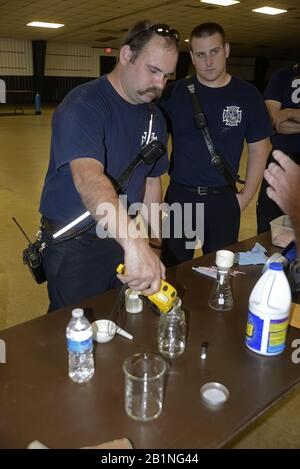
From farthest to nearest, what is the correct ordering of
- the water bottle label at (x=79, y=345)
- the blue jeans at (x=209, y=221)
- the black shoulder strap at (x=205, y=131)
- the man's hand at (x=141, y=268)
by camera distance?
the blue jeans at (x=209, y=221)
the black shoulder strap at (x=205, y=131)
the man's hand at (x=141, y=268)
the water bottle label at (x=79, y=345)

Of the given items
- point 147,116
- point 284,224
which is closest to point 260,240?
point 284,224

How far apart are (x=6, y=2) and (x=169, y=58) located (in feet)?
32.6

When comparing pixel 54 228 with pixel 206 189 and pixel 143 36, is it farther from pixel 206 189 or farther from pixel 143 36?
pixel 206 189

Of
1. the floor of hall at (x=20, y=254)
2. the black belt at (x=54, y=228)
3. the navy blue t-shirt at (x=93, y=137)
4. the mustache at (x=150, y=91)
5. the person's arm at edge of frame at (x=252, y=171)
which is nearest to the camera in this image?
the navy blue t-shirt at (x=93, y=137)

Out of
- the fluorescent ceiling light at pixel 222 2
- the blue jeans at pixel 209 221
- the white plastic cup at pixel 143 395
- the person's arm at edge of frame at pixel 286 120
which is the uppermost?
the fluorescent ceiling light at pixel 222 2

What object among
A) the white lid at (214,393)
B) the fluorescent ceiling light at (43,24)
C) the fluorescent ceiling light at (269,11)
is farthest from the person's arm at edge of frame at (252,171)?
the fluorescent ceiling light at (43,24)

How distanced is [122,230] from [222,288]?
0.47 meters

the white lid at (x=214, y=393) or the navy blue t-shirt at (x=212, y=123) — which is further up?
the navy blue t-shirt at (x=212, y=123)

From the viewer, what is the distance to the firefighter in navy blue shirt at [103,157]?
1.29 metres

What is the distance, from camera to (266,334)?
1.08 meters

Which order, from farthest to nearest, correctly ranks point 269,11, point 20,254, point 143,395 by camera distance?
point 269,11 < point 20,254 < point 143,395

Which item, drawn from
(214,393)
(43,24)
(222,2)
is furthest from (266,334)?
(43,24)

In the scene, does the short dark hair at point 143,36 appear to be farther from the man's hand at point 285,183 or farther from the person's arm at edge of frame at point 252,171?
the person's arm at edge of frame at point 252,171

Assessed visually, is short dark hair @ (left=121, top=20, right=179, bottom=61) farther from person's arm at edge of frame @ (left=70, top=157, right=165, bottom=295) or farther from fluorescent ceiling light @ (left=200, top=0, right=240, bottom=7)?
fluorescent ceiling light @ (left=200, top=0, right=240, bottom=7)
